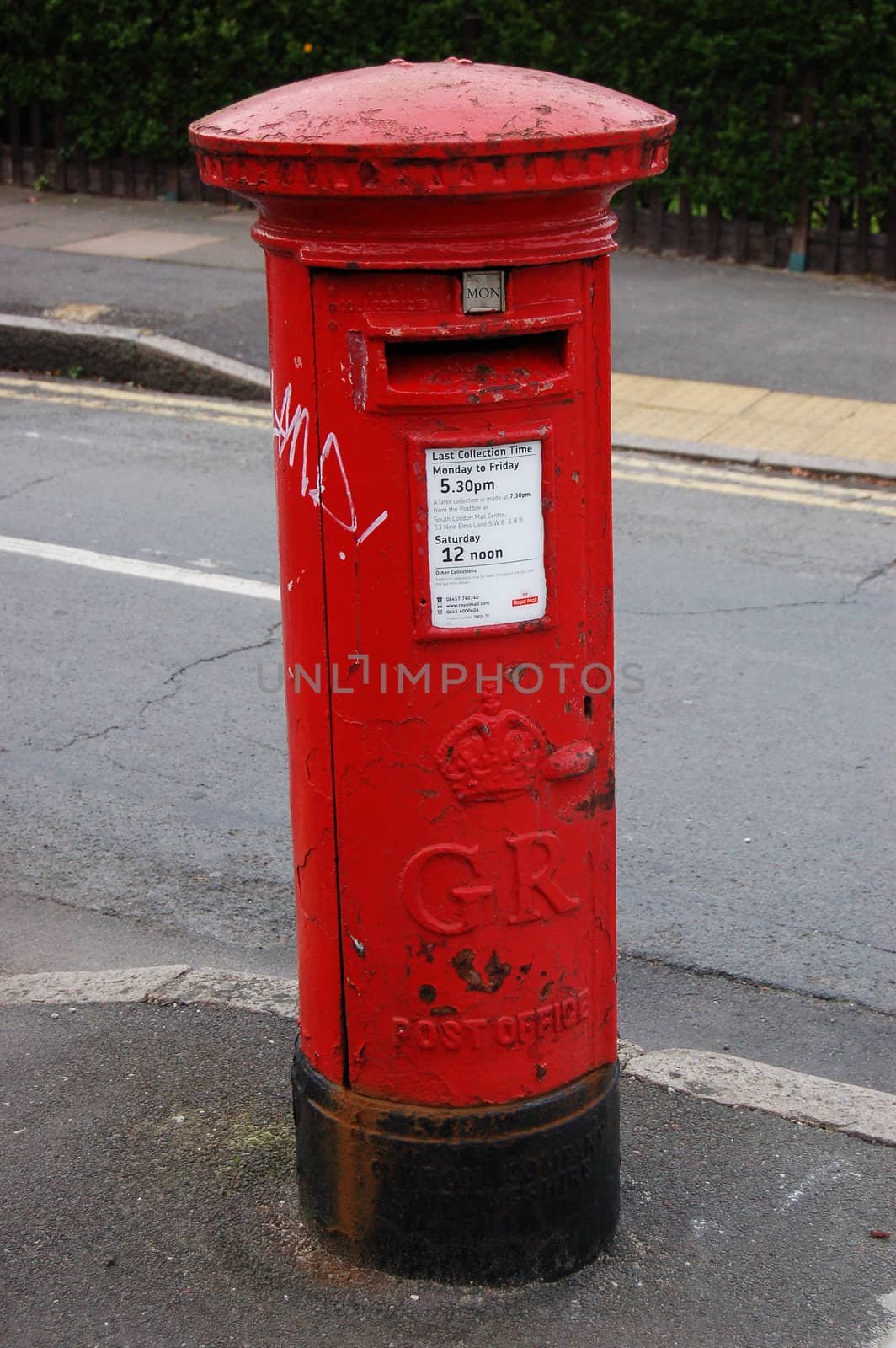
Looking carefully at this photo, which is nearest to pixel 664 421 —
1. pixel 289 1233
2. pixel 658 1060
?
pixel 658 1060

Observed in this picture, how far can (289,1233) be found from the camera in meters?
3.11

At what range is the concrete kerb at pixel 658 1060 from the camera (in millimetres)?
3479

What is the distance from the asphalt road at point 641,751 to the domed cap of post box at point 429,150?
7.19ft

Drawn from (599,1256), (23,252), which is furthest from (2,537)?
(23,252)

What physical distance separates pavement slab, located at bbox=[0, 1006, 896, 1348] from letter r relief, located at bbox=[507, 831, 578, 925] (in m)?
0.76

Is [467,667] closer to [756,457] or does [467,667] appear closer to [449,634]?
[449,634]

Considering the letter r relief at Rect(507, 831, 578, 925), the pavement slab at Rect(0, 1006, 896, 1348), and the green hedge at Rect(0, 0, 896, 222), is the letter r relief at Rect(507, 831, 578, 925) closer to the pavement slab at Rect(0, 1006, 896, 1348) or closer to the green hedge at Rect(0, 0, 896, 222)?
the pavement slab at Rect(0, 1006, 896, 1348)

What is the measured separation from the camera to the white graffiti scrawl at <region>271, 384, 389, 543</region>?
2576 millimetres

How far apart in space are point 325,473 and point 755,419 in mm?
7013

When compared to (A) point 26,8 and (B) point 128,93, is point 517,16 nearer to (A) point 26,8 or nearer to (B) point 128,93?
(B) point 128,93

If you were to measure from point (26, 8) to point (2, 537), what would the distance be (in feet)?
30.7

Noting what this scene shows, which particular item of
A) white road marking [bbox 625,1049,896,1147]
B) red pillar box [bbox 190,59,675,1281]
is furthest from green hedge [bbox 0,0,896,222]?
red pillar box [bbox 190,59,675,1281]

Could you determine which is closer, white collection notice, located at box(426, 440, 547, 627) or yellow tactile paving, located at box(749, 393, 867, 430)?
white collection notice, located at box(426, 440, 547, 627)

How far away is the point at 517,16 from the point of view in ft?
41.5
